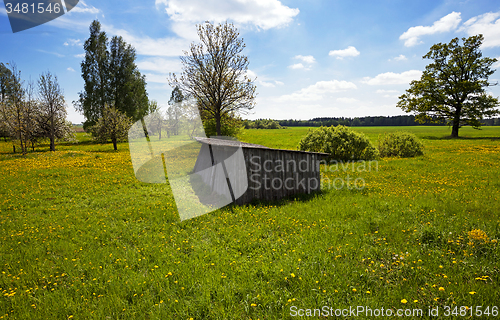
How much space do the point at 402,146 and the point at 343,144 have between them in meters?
6.79

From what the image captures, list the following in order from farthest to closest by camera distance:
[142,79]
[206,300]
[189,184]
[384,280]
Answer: [142,79] → [189,184] → [384,280] → [206,300]

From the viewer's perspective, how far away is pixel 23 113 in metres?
25.7

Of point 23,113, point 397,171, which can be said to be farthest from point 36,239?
point 23,113

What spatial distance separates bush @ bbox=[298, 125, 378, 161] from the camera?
59.1ft

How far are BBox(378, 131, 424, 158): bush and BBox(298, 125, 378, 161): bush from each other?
3.74 m

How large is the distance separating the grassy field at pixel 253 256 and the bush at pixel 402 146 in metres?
11.4

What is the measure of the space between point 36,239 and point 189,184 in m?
6.62

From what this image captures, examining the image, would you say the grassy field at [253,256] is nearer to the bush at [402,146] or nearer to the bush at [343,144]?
the bush at [343,144]

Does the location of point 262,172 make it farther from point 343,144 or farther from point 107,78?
point 107,78

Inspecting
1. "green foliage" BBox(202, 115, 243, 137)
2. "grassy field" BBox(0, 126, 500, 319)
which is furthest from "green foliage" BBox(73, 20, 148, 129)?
"grassy field" BBox(0, 126, 500, 319)

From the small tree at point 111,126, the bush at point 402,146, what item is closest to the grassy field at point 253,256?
the bush at point 402,146

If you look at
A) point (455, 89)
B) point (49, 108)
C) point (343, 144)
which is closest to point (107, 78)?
point (49, 108)

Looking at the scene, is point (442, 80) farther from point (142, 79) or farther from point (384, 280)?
point (142, 79)

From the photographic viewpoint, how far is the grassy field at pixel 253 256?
3908 mm
